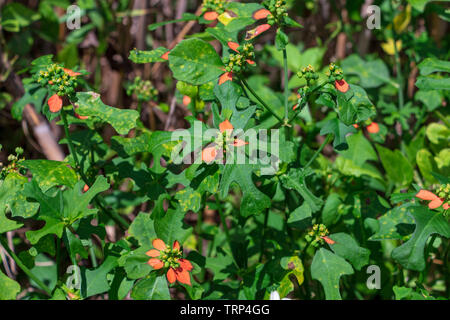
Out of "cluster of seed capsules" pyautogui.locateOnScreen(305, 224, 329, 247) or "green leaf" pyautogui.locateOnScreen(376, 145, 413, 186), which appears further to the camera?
"green leaf" pyautogui.locateOnScreen(376, 145, 413, 186)

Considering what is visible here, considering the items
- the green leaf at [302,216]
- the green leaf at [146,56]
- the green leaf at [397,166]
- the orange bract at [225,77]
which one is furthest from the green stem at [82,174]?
the green leaf at [397,166]

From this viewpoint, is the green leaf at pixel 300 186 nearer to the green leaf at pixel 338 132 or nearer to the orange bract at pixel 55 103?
the green leaf at pixel 338 132

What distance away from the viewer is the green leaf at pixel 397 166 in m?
1.82


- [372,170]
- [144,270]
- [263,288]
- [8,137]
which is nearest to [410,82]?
[372,170]

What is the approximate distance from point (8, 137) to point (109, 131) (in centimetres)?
54

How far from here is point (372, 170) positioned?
6.11ft

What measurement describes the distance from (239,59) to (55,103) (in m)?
0.49

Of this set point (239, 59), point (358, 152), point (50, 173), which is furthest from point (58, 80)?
point (358, 152)

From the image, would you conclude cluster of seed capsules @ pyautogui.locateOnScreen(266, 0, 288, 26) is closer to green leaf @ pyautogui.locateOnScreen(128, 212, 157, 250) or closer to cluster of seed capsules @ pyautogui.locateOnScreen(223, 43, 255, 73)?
cluster of seed capsules @ pyautogui.locateOnScreen(223, 43, 255, 73)

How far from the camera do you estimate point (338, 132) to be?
143 cm

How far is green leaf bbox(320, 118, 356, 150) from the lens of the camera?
1.41 m

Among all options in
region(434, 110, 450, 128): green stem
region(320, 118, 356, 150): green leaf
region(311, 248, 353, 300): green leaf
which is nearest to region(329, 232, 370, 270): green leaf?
region(311, 248, 353, 300): green leaf

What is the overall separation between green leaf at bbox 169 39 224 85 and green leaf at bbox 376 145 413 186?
0.81 metres
